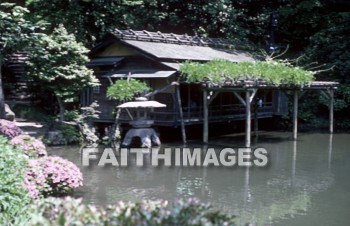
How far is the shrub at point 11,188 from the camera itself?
20.0ft

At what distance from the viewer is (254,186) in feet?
35.9

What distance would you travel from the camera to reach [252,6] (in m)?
30.4

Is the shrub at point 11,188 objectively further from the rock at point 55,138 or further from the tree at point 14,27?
the rock at point 55,138

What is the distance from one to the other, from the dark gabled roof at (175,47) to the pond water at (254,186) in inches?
203

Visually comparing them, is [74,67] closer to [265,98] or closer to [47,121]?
[47,121]

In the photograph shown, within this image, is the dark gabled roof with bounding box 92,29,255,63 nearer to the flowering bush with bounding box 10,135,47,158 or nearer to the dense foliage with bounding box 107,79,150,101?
the dense foliage with bounding box 107,79,150,101

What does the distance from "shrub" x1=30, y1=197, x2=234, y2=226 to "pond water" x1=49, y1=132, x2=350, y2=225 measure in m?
4.58

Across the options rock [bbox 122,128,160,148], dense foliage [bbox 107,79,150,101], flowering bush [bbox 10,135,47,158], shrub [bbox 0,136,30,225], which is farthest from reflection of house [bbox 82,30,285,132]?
shrub [bbox 0,136,30,225]

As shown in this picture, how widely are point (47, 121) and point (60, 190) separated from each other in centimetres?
963

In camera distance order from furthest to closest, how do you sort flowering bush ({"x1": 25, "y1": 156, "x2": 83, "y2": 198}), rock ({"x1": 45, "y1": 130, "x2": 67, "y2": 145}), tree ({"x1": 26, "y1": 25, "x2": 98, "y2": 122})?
tree ({"x1": 26, "y1": 25, "x2": 98, "y2": 122}) < rock ({"x1": 45, "y1": 130, "x2": 67, "y2": 145}) < flowering bush ({"x1": 25, "y1": 156, "x2": 83, "y2": 198})

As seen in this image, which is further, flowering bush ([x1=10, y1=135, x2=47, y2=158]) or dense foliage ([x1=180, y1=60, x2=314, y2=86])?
dense foliage ([x1=180, y1=60, x2=314, y2=86])

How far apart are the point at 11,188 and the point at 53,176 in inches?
94.5

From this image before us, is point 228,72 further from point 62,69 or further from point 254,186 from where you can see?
point 254,186

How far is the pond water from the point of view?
28.6 feet
